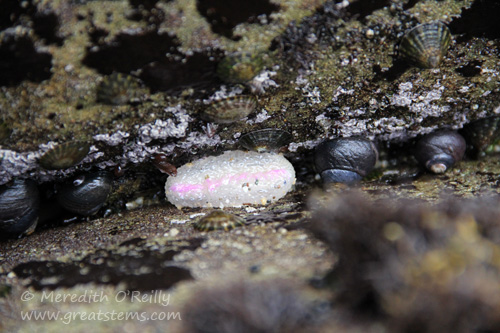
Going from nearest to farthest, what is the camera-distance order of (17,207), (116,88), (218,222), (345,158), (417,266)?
(417,266) < (116,88) < (218,222) < (17,207) < (345,158)

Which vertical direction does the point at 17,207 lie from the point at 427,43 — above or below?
below

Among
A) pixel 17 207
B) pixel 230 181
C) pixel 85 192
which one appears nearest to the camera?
pixel 17 207

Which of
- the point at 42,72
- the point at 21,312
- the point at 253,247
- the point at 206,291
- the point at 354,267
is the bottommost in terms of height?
the point at 21,312

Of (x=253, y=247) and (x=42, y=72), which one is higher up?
(x=42, y=72)

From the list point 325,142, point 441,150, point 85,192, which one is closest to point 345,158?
point 325,142

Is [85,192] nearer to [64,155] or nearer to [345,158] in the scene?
[64,155]

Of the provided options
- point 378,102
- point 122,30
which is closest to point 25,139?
point 122,30

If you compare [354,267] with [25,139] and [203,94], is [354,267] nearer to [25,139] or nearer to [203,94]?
[203,94]
